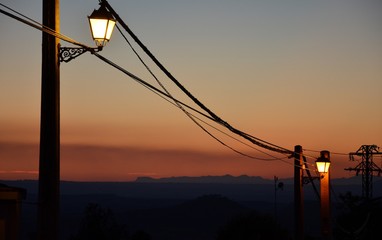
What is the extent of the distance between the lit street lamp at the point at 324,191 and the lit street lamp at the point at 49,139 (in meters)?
14.3

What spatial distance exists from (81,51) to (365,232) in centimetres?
4580

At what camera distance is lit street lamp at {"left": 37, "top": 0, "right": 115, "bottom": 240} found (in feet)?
35.2

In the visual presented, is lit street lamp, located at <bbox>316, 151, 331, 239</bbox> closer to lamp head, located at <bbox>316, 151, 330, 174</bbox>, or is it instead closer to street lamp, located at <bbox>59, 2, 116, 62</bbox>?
lamp head, located at <bbox>316, 151, 330, 174</bbox>

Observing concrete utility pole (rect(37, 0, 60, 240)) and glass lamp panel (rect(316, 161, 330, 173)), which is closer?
concrete utility pole (rect(37, 0, 60, 240))

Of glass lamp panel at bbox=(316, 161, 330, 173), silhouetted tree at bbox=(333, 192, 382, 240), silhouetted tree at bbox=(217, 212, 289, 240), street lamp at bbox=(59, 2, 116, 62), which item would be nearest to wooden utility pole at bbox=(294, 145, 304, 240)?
glass lamp panel at bbox=(316, 161, 330, 173)

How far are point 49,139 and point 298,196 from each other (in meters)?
13.3

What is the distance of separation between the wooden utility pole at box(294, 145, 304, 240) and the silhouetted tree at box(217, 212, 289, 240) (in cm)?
4372

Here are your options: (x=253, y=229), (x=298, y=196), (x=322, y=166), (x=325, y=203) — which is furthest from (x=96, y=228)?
(x=298, y=196)

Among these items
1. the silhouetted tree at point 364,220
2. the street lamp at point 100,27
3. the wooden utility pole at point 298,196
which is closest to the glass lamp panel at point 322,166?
the wooden utility pole at point 298,196

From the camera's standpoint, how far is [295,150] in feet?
77.5

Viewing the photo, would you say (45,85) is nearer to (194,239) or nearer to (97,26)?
(97,26)

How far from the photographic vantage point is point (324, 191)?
2428cm

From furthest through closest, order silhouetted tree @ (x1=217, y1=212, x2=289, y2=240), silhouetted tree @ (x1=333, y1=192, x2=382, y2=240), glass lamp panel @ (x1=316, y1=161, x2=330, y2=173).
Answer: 1. silhouetted tree @ (x1=217, y1=212, x2=289, y2=240)
2. silhouetted tree @ (x1=333, y1=192, x2=382, y2=240)
3. glass lamp panel @ (x1=316, y1=161, x2=330, y2=173)

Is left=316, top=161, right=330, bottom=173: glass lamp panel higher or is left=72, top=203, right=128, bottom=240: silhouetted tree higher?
left=316, top=161, right=330, bottom=173: glass lamp panel
